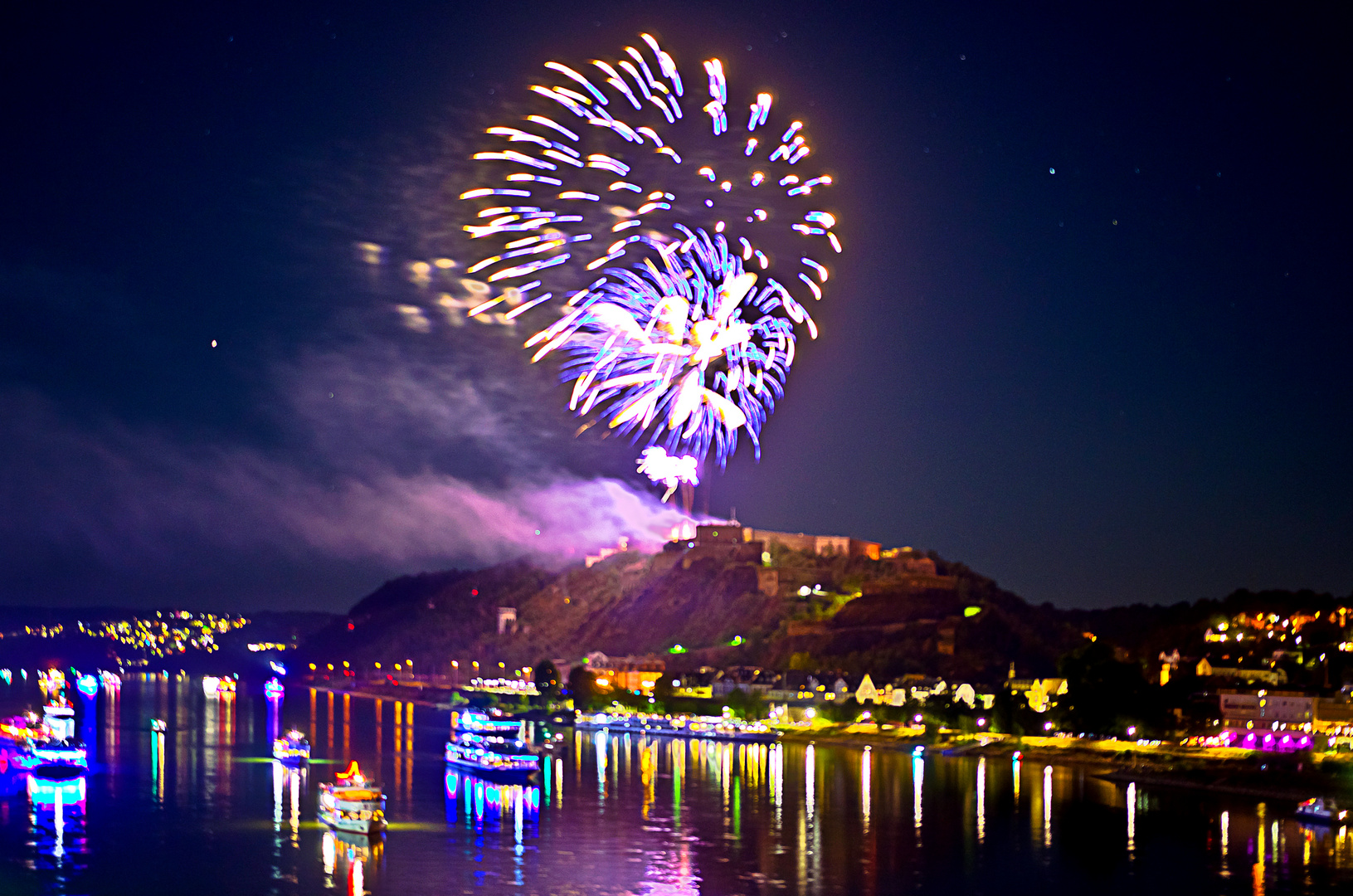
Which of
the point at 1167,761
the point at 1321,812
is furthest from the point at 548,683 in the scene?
the point at 1321,812

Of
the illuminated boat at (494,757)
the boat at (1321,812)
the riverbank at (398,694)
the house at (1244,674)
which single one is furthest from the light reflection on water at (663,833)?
the riverbank at (398,694)

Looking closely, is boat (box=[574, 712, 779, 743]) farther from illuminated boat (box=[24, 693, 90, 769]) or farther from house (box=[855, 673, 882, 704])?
illuminated boat (box=[24, 693, 90, 769])

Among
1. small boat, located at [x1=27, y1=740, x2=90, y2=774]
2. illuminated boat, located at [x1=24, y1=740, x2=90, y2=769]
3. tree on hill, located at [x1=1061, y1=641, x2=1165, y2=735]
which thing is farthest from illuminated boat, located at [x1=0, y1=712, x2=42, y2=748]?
tree on hill, located at [x1=1061, y1=641, x2=1165, y2=735]

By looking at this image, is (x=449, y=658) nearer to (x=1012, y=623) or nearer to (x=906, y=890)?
(x=1012, y=623)

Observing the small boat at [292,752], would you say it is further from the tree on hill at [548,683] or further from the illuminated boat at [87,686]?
the illuminated boat at [87,686]

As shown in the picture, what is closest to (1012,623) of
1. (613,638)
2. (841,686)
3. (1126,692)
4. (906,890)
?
(841,686)

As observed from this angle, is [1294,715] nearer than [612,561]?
Yes

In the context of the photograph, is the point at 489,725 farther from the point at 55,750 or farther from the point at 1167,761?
the point at 1167,761
